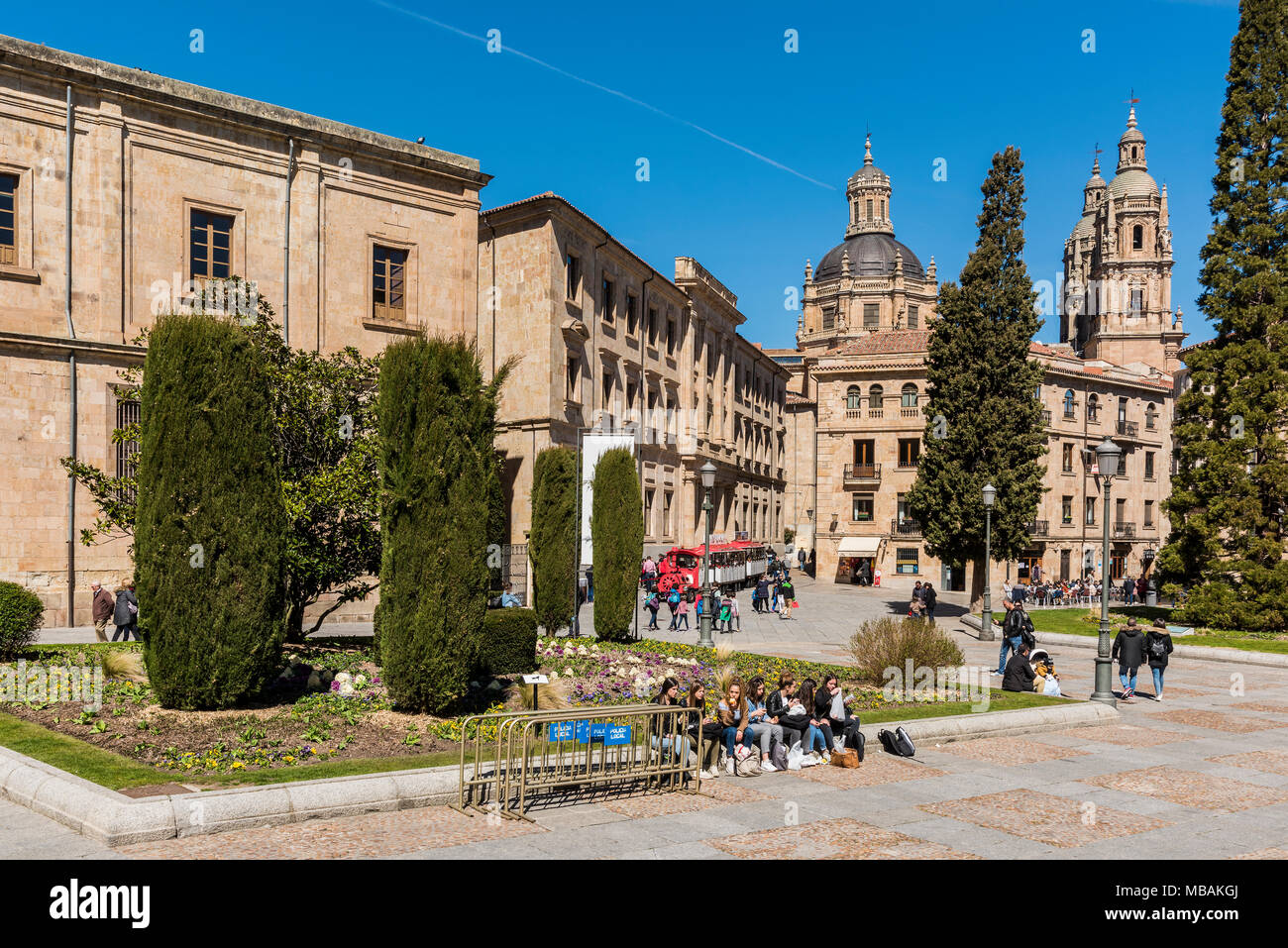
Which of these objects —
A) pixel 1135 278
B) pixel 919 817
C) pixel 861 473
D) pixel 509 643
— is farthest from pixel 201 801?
pixel 1135 278

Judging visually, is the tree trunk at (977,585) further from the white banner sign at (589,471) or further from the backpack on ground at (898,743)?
the backpack on ground at (898,743)

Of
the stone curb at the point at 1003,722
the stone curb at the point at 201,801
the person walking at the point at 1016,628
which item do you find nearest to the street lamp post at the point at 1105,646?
the stone curb at the point at 1003,722

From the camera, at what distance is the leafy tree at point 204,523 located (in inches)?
482

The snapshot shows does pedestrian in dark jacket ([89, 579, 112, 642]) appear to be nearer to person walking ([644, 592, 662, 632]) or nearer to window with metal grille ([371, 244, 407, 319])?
window with metal grille ([371, 244, 407, 319])

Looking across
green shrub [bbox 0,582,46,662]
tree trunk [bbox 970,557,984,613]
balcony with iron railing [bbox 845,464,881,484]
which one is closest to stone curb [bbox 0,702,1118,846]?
green shrub [bbox 0,582,46,662]

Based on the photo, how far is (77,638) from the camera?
21.7 meters

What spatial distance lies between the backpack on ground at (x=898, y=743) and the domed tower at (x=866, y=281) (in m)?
81.6

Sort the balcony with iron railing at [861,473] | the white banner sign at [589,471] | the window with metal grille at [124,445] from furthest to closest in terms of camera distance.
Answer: the balcony with iron railing at [861,473], the window with metal grille at [124,445], the white banner sign at [589,471]

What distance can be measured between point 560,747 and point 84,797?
428 centimetres

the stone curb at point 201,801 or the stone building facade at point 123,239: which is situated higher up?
the stone building facade at point 123,239

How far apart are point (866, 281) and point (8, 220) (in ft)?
273

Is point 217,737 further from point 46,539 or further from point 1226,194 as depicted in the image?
point 1226,194
